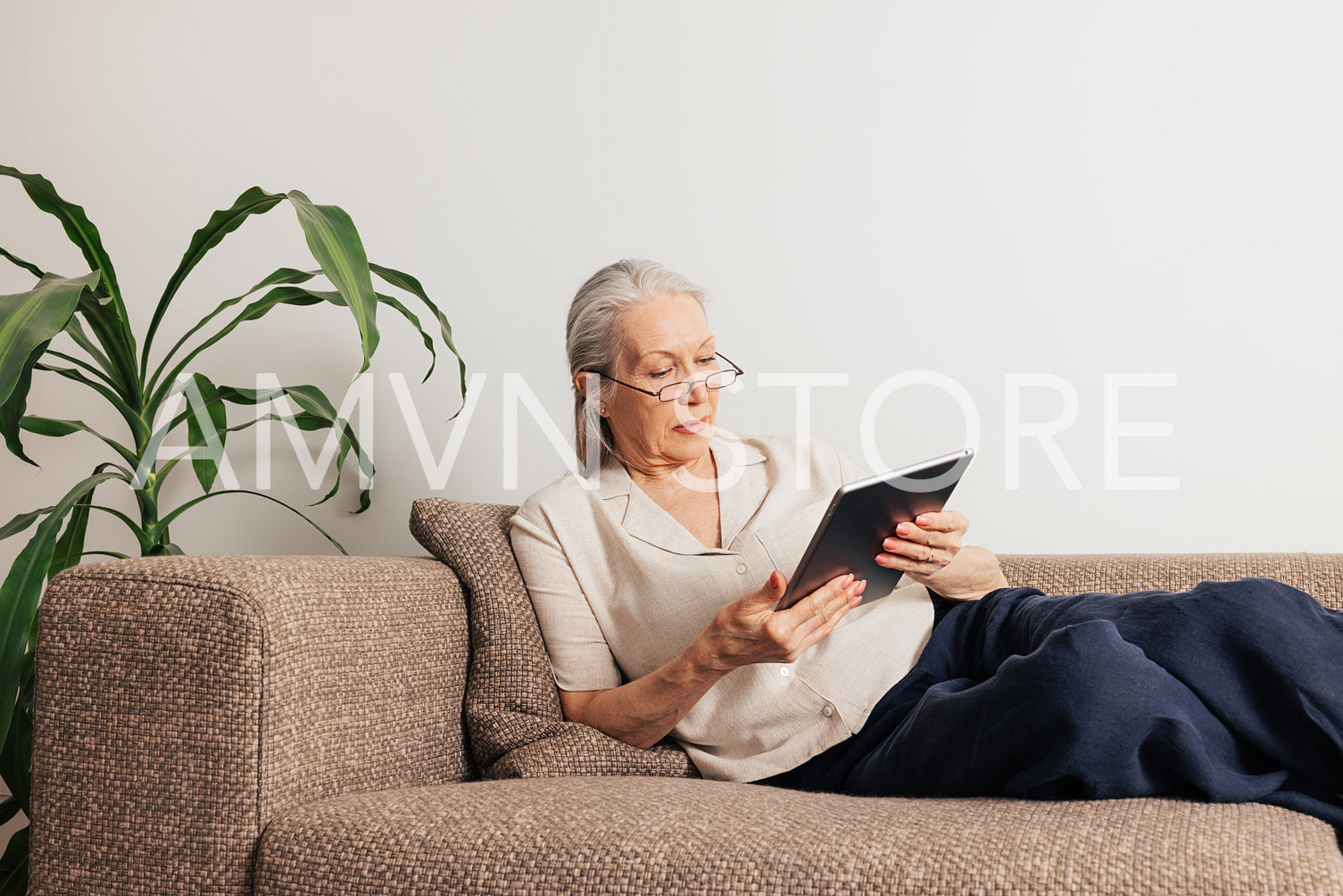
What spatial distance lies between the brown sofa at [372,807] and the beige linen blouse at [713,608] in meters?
0.17

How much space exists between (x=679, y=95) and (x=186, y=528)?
135cm

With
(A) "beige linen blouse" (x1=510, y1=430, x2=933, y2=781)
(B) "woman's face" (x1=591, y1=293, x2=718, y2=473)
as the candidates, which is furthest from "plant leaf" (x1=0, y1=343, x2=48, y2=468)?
(B) "woman's face" (x1=591, y1=293, x2=718, y2=473)

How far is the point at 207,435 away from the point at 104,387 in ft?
0.58

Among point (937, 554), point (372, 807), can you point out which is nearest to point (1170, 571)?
point (937, 554)

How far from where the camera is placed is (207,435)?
66.6 inches

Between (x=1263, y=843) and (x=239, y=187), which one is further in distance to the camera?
(x=239, y=187)

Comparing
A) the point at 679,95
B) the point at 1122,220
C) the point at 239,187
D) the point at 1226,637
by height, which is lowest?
the point at 1226,637

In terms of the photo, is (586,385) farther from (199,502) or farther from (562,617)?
(199,502)

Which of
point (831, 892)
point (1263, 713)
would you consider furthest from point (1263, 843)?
point (831, 892)

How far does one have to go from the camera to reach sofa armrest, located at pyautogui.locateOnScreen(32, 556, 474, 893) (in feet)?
3.06

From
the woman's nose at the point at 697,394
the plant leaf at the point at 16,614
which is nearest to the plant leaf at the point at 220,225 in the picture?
the plant leaf at the point at 16,614

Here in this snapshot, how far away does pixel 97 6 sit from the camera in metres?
2.09

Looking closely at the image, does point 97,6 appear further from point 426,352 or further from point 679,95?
point 679,95

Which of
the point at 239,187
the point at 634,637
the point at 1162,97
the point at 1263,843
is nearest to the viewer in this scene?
the point at 1263,843
